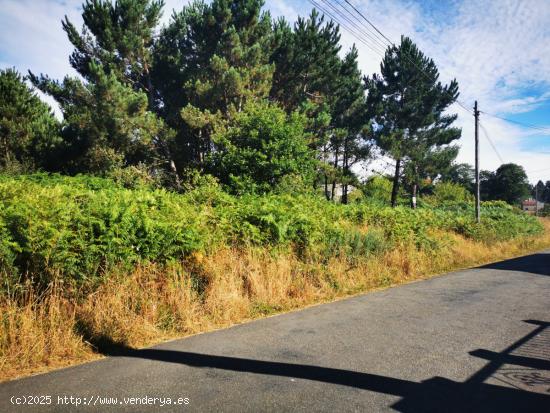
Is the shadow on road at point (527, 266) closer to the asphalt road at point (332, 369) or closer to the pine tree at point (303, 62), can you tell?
the asphalt road at point (332, 369)

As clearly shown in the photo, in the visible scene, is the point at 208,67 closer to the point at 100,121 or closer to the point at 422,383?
the point at 100,121

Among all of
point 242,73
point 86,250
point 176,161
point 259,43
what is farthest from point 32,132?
point 86,250

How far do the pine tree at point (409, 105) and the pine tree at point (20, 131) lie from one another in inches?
1060

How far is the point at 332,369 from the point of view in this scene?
407 centimetres

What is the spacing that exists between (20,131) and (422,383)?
2808cm

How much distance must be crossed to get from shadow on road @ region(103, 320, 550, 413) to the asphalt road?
0.01 metres

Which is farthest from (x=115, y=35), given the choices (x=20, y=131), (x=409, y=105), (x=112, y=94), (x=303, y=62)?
(x=409, y=105)

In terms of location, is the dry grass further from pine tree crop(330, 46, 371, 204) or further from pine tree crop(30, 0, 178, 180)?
pine tree crop(330, 46, 371, 204)

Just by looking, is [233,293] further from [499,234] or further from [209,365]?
[499,234]

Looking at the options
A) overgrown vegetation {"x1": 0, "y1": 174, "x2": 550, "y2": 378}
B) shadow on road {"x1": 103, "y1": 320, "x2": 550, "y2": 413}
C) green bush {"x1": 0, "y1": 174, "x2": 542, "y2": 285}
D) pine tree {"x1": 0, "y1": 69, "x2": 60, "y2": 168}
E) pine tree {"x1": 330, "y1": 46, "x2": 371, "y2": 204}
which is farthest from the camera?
pine tree {"x1": 330, "y1": 46, "x2": 371, "y2": 204}

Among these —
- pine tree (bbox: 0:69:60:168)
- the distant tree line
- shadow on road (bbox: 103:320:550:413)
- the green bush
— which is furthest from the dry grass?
pine tree (bbox: 0:69:60:168)

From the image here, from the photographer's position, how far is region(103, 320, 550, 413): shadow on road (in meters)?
3.33

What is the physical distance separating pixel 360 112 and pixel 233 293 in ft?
101

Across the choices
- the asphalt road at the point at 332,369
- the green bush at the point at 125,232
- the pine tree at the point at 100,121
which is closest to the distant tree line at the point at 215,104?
the pine tree at the point at 100,121
